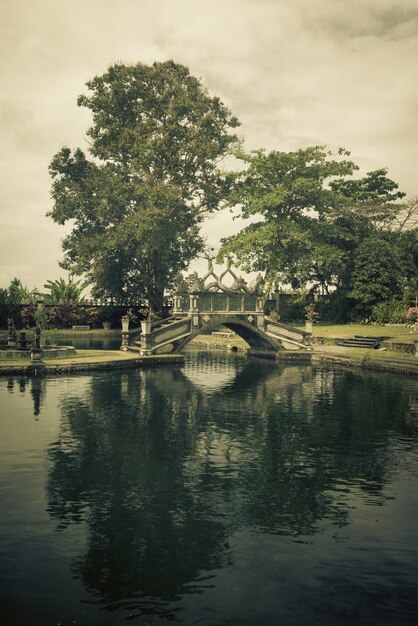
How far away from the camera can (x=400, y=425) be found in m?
20.2

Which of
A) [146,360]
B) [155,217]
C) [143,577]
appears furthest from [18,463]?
[155,217]

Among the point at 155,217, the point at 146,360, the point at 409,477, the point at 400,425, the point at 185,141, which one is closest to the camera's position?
the point at 409,477

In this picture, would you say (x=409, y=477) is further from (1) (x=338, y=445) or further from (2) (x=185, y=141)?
(2) (x=185, y=141)

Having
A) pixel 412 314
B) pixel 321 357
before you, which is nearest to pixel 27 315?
pixel 321 357

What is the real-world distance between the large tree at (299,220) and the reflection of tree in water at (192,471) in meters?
30.3

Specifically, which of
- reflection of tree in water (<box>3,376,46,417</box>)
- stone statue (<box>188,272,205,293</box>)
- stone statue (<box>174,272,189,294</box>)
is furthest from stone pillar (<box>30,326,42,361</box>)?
stone statue (<box>174,272,189,294</box>)

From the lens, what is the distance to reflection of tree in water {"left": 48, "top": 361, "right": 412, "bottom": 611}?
984 cm

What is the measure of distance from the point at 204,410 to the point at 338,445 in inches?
254

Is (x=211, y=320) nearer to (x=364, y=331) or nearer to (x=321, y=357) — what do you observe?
(x=321, y=357)

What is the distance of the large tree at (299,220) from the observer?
54.7 metres

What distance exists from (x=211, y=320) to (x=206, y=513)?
2779 centimetres

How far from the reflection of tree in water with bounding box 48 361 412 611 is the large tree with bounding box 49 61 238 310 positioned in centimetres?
3433

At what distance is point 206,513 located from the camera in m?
11.7

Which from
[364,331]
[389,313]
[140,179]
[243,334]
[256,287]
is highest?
[140,179]
